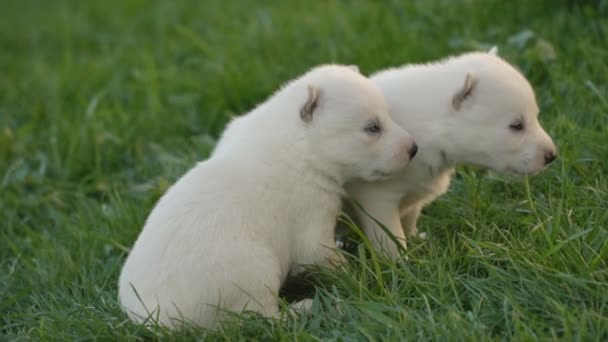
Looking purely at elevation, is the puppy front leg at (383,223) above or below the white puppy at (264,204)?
below

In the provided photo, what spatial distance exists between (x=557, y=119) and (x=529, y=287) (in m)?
2.14

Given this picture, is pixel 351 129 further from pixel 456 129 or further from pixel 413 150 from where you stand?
pixel 456 129

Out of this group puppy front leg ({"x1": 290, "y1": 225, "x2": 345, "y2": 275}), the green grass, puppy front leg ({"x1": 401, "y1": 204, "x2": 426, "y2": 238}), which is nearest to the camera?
the green grass

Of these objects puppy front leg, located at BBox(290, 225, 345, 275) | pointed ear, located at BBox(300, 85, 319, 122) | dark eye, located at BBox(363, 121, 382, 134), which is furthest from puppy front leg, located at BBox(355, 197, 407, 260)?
pointed ear, located at BBox(300, 85, 319, 122)

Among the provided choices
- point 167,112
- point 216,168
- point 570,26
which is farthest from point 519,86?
point 167,112

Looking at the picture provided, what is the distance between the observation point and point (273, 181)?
463 centimetres

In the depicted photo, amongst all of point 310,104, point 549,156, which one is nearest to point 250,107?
point 310,104

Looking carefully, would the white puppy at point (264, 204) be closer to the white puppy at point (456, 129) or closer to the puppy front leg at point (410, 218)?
the white puppy at point (456, 129)

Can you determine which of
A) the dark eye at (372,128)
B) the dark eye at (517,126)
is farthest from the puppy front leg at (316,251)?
the dark eye at (517,126)

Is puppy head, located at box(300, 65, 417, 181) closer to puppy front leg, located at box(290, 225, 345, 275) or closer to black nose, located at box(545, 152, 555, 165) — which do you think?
puppy front leg, located at box(290, 225, 345, 275)

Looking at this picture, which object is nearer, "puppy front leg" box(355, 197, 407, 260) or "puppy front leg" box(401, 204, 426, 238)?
"puppy front leg" box(355, 197, 407, 260)

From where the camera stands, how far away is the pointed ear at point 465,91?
15.4 ft

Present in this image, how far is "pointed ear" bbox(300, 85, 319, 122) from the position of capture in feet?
15.4

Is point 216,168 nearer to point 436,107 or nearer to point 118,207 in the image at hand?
point 436,107
